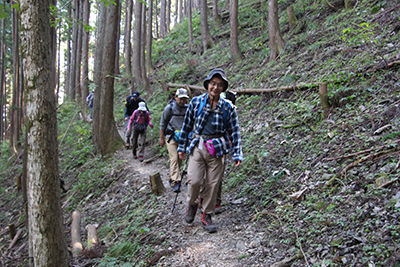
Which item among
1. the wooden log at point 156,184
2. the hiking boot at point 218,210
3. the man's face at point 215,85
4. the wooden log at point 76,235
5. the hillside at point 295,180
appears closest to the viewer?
the hillside at point 295,180

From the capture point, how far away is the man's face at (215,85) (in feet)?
14.1

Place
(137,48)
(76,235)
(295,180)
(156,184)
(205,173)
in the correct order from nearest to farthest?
(205,173) < (295,180) < (76,235) < (156,184) < (137,48)

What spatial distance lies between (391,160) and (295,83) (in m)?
5.04

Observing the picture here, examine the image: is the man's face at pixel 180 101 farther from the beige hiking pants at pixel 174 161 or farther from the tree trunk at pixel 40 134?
the tree trunk at pixel 40 134

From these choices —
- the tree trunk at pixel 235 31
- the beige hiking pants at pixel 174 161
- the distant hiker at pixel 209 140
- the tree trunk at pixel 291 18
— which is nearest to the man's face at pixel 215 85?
the distant hiker at pixel 209 140

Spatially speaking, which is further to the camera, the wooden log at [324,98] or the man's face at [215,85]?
the wooden log at [324,98]

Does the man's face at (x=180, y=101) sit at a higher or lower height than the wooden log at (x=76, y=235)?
higher

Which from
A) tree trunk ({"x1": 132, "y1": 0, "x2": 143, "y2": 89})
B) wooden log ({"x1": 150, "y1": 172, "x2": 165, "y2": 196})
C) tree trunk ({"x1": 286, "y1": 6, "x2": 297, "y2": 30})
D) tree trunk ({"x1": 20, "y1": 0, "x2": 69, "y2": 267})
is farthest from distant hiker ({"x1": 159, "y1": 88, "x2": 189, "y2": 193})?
tree trunk ({"x1": 132, "y1": 0, "x2": 143, "y2": 89})

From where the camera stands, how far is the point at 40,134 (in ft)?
12.0

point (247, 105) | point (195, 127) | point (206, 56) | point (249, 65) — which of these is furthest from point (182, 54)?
point (195, 127)

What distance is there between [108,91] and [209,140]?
759 cm

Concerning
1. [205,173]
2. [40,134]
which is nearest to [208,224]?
[205,173]

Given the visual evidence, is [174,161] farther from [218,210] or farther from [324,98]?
[324,98]

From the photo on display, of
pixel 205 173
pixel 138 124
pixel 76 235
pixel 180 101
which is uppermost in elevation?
pixel 180 101
